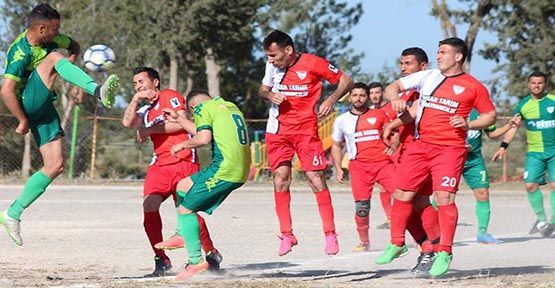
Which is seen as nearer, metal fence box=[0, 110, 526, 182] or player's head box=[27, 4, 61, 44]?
player's head box=[27, 4, 61, 44]

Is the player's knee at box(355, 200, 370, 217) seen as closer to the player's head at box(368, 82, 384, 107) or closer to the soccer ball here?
the player's head at box(368, 82, 384, 107)

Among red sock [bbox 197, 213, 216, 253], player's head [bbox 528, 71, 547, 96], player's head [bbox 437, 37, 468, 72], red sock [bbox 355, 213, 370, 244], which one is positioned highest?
player's head [bbox 437, 37, 468, 72]

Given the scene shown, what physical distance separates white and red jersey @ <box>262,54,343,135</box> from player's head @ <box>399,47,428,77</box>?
26.0 inches

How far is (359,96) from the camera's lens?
569 inches

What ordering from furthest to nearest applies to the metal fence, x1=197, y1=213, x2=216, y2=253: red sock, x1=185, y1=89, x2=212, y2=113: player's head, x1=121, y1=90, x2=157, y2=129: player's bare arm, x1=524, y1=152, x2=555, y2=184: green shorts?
the metal fence
x1=524, y1=152, x2=555, y2=184: green shorts
x1=197, y1=213, x2=216, y2=253: red sock
x1=121, y1=90, x2=157, y2=129: player's bare arm
x1=185, y1=89, x2=212, y2=113: player's head

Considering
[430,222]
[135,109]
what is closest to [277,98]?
[135,109]

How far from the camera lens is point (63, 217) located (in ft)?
60.2

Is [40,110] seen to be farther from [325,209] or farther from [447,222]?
[447,222]

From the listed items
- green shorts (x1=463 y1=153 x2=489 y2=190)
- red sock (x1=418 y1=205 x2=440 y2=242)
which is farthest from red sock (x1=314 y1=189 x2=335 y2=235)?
green shorts (x1=463 y1=153 x2=489 y2=190)

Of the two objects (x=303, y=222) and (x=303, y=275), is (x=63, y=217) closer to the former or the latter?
(x=303, y=222)

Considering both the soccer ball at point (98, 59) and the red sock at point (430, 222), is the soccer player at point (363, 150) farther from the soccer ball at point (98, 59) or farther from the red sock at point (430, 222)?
the soccer ball at point (98, 59)

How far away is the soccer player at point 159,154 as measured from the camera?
11.2 meters

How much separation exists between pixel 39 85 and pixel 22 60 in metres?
0.28

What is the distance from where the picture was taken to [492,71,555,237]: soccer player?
16.1 meters
